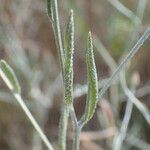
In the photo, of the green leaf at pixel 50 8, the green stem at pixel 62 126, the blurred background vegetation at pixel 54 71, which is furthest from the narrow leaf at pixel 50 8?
the blurred background vegetation at pixel 54 71

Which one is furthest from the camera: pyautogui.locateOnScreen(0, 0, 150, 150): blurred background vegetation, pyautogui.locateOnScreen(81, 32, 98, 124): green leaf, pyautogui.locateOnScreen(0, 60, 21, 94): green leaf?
pyautogui.locateOnScreen(0, 0, 150, 150): blurred background vegetation

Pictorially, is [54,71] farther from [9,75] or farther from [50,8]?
[50,8]

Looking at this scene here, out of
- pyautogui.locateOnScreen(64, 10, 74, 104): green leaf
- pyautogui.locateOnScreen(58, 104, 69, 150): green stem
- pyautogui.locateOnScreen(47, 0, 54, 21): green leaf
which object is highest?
pyautogui.locateOnScreen(47, 0, 54, 21): green leaf

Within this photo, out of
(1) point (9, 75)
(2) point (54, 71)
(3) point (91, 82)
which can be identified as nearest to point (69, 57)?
(3) point (91, 82)

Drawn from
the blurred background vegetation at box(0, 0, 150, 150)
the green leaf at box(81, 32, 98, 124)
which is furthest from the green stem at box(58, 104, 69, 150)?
the blurred background vegetation at box(0, 0, 150, 150)

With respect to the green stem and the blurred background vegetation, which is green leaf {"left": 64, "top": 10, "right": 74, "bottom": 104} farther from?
the blurred background vegetation

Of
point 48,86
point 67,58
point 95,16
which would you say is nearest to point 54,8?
point 67,58

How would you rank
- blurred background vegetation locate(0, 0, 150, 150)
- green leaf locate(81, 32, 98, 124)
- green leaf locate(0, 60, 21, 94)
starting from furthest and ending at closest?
blurred background vegetation locate(0, 0, 150, 150), green leaf locate(0, 60, 21, 94), green leaf locate(81, 32, 98, 124)

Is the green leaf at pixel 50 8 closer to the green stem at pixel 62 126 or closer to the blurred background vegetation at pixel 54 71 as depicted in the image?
the green stem at pixel 62 126

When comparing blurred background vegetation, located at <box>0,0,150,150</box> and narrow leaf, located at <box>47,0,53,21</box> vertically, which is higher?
blurred background vegetation, located at <box>0,0,150,150</box>
